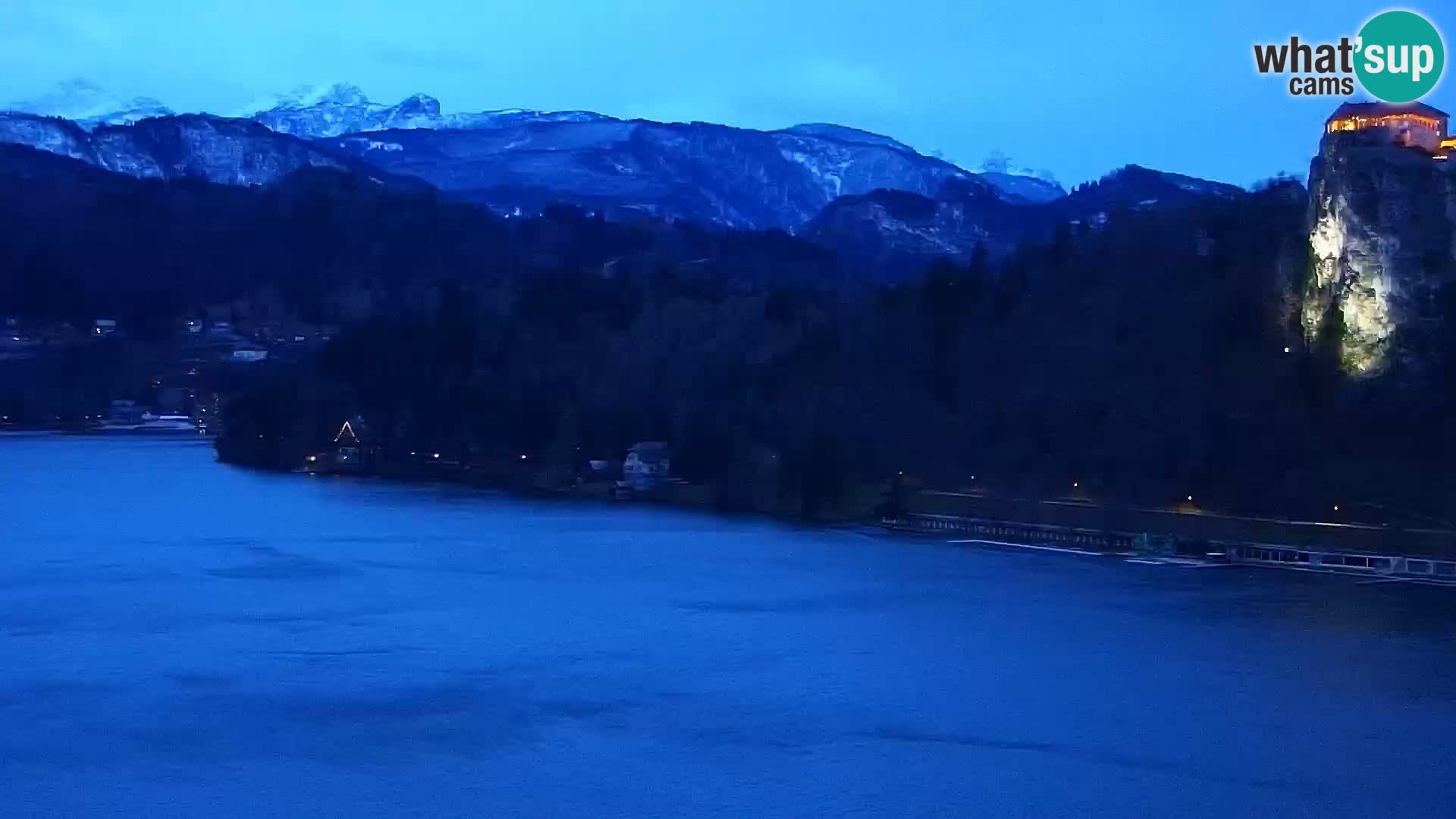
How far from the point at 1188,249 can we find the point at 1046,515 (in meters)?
2.96

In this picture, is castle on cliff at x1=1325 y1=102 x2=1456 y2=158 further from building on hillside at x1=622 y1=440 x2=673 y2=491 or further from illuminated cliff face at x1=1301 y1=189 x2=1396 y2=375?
building on hillside at x1=622 y1=440 x2=673 y2=491

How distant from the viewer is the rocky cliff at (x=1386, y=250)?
8.76 meters

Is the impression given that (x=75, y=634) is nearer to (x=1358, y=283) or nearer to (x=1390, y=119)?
(x=1358, y=283)

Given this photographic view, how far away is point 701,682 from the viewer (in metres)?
5.53

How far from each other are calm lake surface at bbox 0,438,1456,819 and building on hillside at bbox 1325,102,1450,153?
2769mm

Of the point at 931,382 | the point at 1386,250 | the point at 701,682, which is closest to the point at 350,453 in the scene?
the point at 931,382

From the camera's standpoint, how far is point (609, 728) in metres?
4.90

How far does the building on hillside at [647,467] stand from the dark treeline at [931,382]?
0.42 ft

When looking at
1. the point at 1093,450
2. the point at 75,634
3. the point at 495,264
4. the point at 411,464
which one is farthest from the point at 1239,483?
the point at 495,264

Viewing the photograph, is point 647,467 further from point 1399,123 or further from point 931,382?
point 1399,123

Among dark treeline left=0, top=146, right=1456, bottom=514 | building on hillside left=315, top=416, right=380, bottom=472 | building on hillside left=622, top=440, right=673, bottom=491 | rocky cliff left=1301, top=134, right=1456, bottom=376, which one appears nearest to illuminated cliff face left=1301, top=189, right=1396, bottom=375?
rocky cliff left=1301, top=134, right=1456, bottom=376

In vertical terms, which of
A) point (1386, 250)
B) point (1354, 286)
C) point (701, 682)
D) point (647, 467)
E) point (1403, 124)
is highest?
point (1403, 124)

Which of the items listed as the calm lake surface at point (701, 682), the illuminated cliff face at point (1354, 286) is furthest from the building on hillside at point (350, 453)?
the illuminated cliff face at point (1354, 286)

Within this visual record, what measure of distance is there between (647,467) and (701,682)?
643cm
